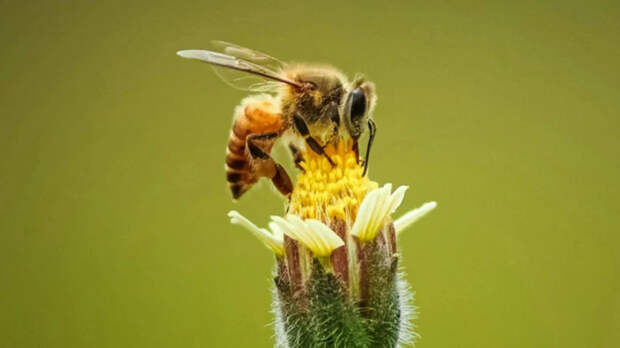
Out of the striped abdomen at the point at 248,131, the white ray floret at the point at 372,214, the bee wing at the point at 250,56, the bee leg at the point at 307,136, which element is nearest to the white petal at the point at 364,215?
the white ray floret at the point at 372,214

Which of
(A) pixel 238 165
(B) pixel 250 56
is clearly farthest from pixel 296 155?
(B) pixel 250 56

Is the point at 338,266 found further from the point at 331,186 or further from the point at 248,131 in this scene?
the point at 248,131

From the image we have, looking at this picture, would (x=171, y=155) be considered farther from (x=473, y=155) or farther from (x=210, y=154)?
(x=473, y=155)

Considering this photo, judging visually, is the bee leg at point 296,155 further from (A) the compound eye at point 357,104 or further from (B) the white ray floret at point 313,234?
(B) the white ray floret at point 313,234

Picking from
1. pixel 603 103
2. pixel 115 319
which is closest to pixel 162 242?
pixel 115 319

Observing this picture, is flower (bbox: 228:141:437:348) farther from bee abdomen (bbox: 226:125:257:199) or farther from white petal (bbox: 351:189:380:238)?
bee abdomen (bbox: 226:125:257:199)

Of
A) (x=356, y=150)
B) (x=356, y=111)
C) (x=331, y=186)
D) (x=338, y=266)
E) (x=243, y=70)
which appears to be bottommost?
(x=338, y=266)

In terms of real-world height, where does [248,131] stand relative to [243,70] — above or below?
below
